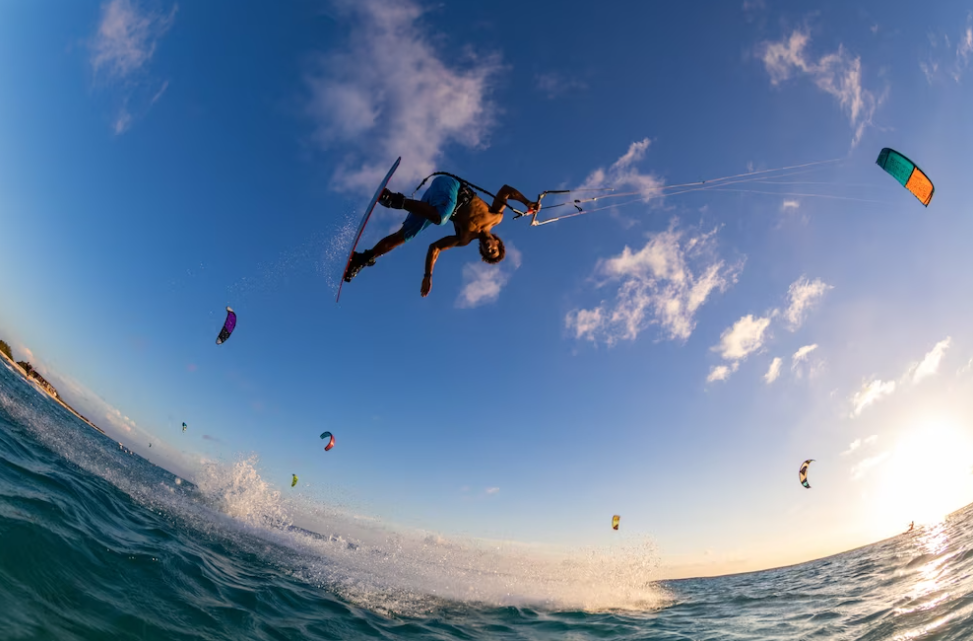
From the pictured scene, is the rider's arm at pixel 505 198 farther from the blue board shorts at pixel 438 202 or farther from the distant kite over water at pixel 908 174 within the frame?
the distant kite over water at pixel 908 174

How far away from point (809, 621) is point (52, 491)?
17500 millimetres

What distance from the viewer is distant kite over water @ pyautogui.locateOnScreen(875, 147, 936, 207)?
33.6ft

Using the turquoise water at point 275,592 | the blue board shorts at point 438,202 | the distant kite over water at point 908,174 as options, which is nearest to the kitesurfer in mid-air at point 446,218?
the blue board shorts at point 438,202

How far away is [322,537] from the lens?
860 inches

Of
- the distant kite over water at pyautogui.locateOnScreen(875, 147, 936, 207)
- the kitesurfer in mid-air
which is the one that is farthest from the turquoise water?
the distant kite over water at pyautogui.locateOnScreen(875, 147, 936, 207)

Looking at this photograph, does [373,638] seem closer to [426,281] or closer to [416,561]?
[426,281]

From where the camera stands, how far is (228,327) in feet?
55.3

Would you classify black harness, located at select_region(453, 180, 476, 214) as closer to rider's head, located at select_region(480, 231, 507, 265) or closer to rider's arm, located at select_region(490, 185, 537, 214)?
rider's arm, located at select_region(490, 185, 537, 214)

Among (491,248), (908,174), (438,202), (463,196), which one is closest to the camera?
(438,202)

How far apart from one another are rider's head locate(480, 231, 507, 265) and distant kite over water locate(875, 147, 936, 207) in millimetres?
11021

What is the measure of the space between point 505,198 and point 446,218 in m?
1.16

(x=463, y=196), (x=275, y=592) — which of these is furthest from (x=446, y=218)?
(x=275, y=592)

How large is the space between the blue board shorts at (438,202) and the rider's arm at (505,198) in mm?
726

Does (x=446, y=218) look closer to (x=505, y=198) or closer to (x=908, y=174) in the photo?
(x=505, y=198)
